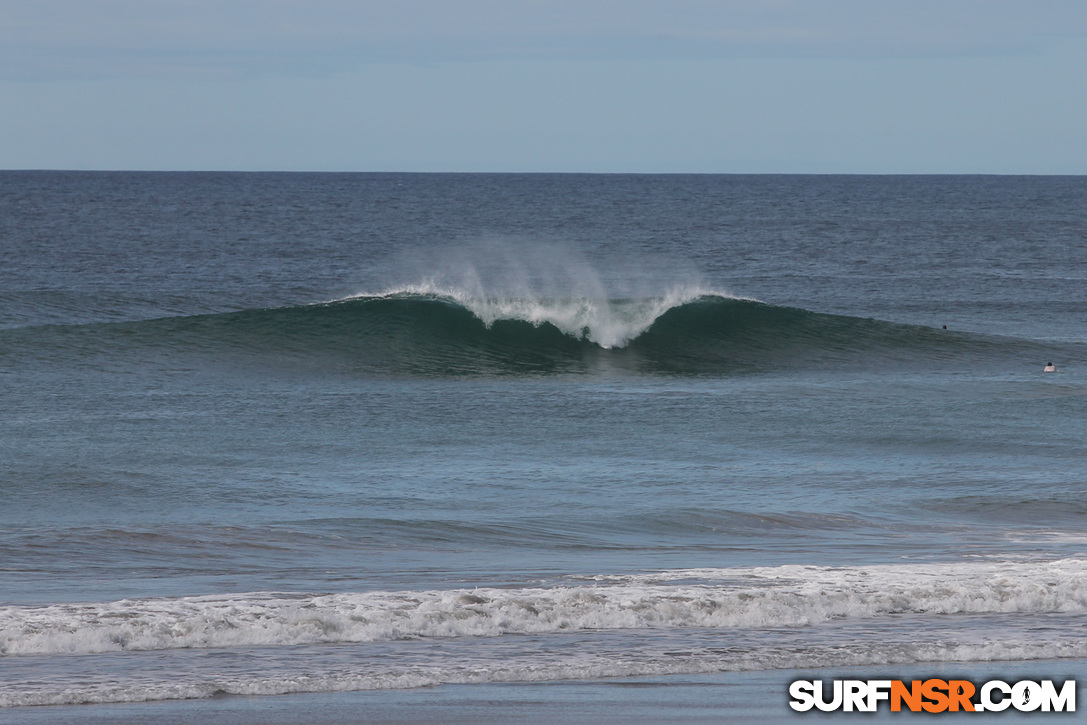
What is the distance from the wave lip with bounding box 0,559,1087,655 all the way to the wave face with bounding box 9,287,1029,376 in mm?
13779

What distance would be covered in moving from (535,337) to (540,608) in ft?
56.6

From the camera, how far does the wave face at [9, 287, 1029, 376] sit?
23078 millimetres

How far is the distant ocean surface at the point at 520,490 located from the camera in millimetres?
7148

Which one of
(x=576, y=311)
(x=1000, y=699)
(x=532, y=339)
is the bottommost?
(x=1000, y=699)

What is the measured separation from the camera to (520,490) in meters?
12.7

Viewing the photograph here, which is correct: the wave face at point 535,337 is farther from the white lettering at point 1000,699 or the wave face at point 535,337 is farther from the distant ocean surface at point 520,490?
the white lettering at point 1000,699

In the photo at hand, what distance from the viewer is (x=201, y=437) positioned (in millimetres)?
14961

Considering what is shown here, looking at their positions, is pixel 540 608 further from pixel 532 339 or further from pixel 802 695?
pixel 532 339

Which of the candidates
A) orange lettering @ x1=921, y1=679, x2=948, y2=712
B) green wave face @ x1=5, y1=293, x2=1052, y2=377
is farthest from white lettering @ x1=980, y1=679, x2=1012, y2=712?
green wave face @ x1=5, y1=293, x2=1052, y2=377

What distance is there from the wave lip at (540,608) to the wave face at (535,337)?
13.8 metres

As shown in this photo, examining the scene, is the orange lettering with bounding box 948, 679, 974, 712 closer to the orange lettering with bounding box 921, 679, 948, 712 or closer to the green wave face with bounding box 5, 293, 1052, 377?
the orange lettering with bounding box 921, 679, 948, 712

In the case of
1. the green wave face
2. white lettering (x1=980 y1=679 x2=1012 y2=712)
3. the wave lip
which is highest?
the green wave face

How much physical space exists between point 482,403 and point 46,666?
11941 millimetres

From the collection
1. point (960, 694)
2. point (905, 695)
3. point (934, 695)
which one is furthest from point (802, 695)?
point (960, 694)
